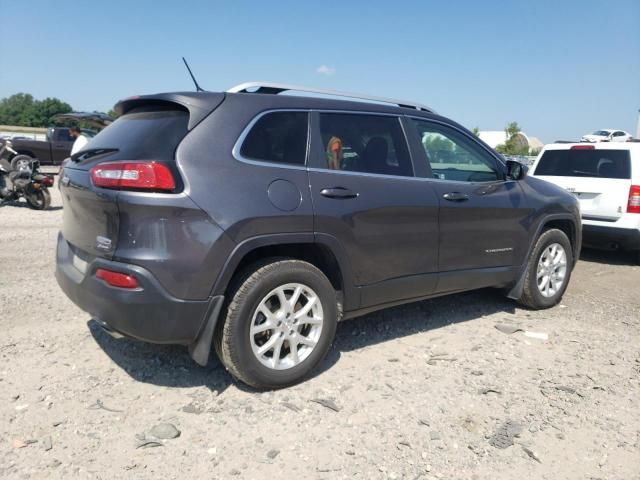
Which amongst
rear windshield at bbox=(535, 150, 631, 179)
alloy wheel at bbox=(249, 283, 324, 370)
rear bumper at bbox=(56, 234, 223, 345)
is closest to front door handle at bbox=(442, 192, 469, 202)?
alloy wheel at bbox=(249, 283, 324, 370)

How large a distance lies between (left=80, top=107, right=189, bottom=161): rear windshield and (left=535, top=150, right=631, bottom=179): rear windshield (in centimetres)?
633

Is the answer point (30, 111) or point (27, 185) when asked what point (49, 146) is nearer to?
point (27, 185)

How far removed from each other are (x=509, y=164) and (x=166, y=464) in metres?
3.67

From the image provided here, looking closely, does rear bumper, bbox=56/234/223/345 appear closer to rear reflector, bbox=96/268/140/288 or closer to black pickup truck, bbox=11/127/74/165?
rear reflector, bbox=96/268/140/288

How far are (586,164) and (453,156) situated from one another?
4150mm

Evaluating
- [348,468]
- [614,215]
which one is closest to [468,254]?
[348,468]

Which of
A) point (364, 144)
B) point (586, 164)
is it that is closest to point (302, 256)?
point (364, 144)

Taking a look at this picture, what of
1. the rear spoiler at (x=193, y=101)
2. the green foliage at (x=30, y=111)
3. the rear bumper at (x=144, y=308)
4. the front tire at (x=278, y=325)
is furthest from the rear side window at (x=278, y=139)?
the green foliage at (x=30, y=111)

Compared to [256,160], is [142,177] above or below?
below

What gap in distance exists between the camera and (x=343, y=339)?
4.18 metres

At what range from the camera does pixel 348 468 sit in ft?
8.38

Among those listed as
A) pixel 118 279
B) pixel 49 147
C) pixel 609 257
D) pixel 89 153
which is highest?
pixel 89 153

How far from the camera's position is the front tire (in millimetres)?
3037

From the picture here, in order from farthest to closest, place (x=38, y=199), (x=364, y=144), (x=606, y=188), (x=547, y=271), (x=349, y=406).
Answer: (x=38, y=199), (x=606, y=188), (x=547, y=271), (x=364, y=144), (x=349, y=406)
